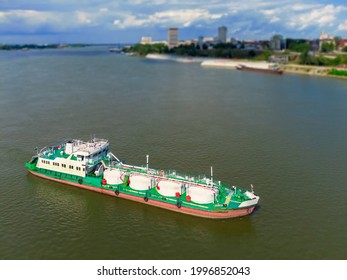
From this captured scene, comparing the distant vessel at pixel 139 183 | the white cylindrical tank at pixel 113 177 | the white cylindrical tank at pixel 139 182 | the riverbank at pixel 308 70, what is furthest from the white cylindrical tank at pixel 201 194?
the riverbank at pixel 308 70

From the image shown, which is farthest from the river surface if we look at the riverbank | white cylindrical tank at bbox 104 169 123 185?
the riverbank

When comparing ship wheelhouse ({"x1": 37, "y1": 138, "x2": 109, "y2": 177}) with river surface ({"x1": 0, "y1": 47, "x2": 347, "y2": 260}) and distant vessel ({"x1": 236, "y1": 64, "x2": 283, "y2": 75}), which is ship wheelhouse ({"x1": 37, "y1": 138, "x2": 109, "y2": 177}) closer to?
river surface ({"x1": 0, "y1": 47, "x2": 347, "y2": 260})

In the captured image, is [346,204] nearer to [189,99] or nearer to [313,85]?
[189,99]

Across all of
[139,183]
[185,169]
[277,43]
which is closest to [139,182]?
[139,183]

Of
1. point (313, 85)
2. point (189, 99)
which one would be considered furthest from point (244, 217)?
point (313, 85)

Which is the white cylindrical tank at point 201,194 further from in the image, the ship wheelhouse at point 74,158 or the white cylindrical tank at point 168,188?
the ship wheelhouse at point 74,158

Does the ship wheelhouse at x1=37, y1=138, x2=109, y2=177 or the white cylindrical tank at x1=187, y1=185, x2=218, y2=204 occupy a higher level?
the ship wheelhouse at x1=37, y1=138, x2=109, y2=177

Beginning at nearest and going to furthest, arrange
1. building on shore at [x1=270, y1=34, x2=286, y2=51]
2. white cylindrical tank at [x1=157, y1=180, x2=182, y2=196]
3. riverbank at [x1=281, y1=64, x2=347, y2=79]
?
white cylindrical tank at [x1=157, y1=180, x2=182, y2=196], riverbank at [x1=281, y1=64, x2=347, y2=79], building on shore at [x1=270, y1=34, x2=286, y2=51]

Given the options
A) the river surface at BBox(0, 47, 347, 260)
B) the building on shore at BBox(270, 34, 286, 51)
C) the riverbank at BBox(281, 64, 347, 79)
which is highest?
the building on shore at BBox(270, 34, 286, 51)

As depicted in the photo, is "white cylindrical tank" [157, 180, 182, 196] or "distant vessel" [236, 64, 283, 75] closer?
"white cylindrical tank" [157, 180, 182, 196]

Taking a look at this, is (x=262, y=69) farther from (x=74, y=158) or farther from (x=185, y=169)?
(x=74, y=158)
